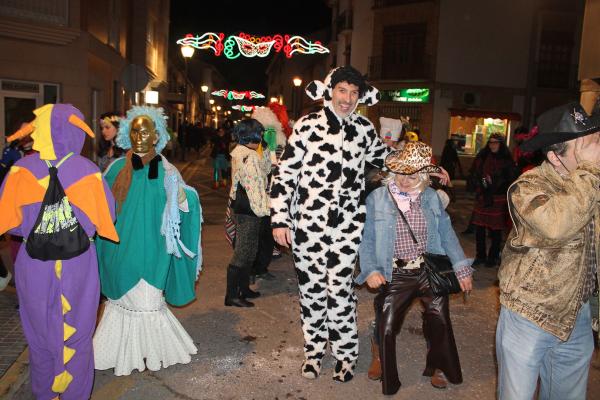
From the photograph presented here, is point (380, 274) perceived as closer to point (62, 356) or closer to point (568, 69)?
point (62, 356)

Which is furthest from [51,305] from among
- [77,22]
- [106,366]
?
[77,22]

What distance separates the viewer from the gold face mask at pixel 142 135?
4055mm

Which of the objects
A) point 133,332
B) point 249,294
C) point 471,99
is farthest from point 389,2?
point 133,332

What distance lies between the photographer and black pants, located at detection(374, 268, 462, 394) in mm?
3852

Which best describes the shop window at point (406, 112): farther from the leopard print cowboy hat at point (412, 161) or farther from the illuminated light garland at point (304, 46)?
the leopard print cowboy hat at point (412, 161)

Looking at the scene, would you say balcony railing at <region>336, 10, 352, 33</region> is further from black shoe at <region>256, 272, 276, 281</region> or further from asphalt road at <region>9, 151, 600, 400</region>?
asphalt road at <region>9, 151, 600, 400</region>

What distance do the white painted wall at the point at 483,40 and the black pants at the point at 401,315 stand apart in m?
24.3

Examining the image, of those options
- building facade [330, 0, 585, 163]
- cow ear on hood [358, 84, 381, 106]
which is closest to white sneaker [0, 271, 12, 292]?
cow ear on hood [358, 84, 381, 106]

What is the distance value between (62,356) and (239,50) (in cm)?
1717

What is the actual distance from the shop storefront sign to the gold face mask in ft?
79.4

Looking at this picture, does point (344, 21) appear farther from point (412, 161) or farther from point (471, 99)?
point (412, 161)

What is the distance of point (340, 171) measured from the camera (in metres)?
3.86

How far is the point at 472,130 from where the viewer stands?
88.9 feet

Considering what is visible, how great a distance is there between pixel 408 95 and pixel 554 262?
85.5 ft
